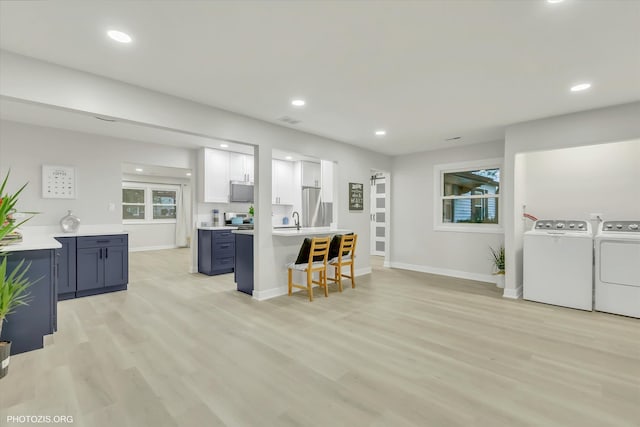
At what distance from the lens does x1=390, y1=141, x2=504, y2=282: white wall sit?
5.52 meters

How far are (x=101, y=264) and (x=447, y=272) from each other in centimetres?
593

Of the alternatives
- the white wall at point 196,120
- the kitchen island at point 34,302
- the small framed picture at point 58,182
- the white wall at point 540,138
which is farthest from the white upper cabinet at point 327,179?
the small framed picture at point 58,182

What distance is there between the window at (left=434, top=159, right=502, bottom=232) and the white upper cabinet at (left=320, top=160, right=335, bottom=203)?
2.14m

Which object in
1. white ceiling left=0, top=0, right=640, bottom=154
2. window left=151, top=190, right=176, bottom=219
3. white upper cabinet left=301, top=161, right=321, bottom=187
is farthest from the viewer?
window left=151, top=190, right=176, bottom=219

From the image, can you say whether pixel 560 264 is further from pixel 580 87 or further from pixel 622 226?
pixel 580 87

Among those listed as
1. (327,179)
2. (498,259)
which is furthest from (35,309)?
(498,259)

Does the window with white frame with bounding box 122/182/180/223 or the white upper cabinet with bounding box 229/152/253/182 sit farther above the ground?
the white upper cabinet with bounding box 229/152/253/182

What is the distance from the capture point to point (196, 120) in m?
3.57

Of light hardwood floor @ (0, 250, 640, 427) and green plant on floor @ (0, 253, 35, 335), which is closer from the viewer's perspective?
light hardwood floor @ (0, 250, 640, 427)

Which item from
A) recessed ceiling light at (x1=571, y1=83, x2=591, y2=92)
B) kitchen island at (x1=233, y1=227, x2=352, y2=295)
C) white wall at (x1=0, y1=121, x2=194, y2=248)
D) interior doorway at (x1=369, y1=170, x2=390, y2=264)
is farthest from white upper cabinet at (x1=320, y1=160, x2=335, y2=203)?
recessed ceiling light at (x1=571, y1=83, x2=591, y2=92)

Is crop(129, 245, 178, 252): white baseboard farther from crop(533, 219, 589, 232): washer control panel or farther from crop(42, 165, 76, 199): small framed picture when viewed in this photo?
crop(533, 219, 589, 232): washer control panel

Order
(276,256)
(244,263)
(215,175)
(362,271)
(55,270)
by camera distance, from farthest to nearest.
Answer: (215,175)
(362,271)
(244,263)
(276,256)
(55,270)

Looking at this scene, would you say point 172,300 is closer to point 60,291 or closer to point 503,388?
point 60,291

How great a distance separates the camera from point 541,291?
4.10 m
